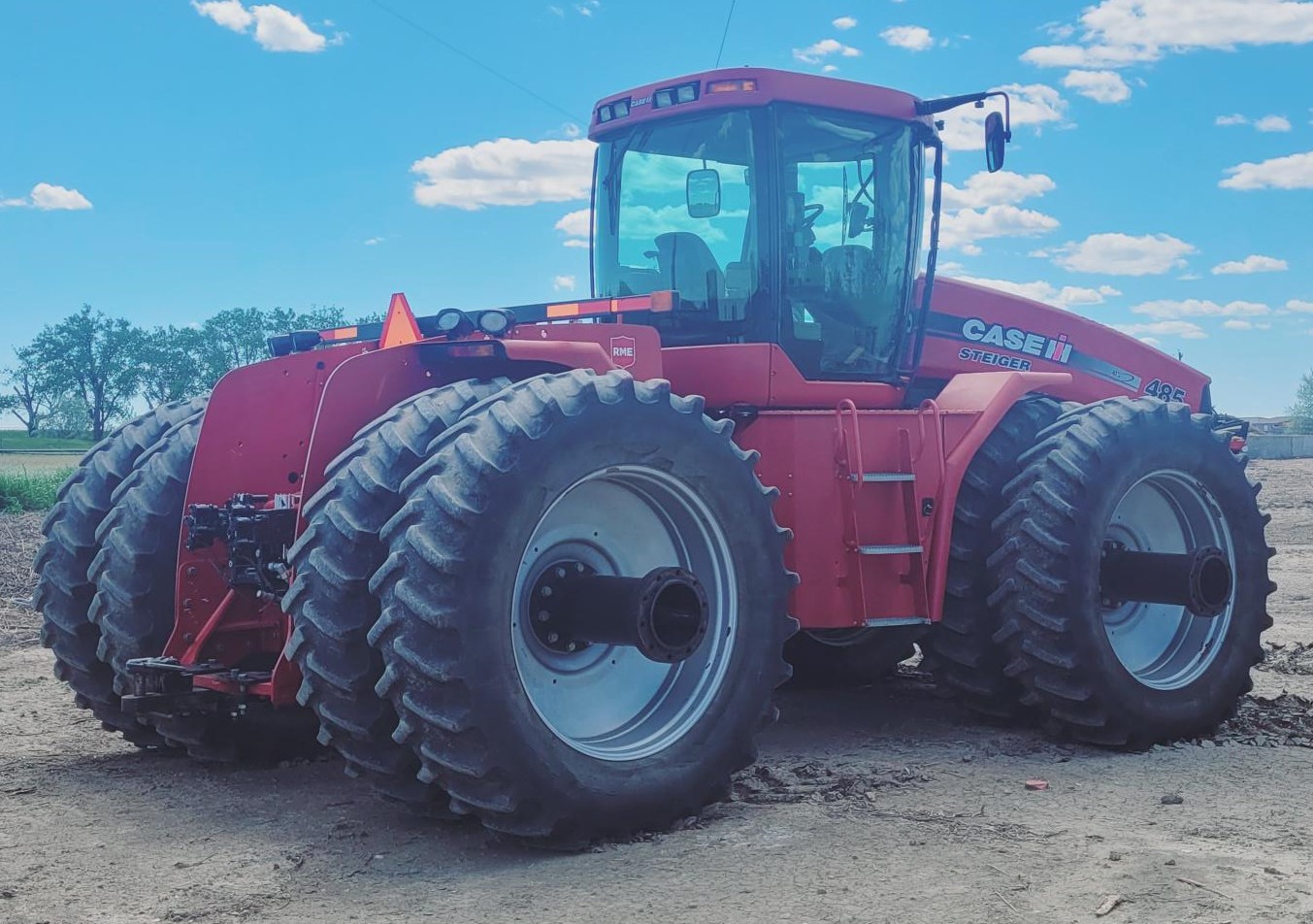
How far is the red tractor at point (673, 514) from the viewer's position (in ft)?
15.3

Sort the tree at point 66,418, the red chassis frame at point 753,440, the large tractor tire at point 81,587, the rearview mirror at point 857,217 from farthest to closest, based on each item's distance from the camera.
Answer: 1. the tree at point 66,418
2. the rearview mirror at point 857,217
3. the large tractor tire at point 81,587
4. the red chassis frame at point 753,440

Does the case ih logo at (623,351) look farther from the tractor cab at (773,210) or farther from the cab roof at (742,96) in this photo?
the cab roof at (742,96)

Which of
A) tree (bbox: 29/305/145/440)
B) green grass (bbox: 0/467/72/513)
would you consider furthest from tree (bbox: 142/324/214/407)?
green grass (bbox: 0/467/72/513)

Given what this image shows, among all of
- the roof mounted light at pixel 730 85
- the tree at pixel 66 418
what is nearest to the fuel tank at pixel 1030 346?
the roof mounted light at pixel 730 85

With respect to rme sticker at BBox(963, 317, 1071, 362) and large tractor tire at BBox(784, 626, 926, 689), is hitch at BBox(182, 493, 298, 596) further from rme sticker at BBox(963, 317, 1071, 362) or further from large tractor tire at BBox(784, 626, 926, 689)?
rme sticker at BBox(963, 317, 1071, 362)

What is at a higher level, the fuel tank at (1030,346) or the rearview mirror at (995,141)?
the rearview mirror at (995,141)

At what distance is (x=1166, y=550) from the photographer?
7.54 metres

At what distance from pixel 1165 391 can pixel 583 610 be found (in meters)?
5.57

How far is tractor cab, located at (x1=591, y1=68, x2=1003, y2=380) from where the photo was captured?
6.81 m

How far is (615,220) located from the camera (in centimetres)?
745

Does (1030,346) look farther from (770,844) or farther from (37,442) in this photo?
(37,442)

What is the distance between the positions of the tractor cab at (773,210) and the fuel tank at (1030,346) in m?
0.57

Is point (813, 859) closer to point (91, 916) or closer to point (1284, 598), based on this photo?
point (91, 916)

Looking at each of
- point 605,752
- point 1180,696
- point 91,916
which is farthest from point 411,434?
point 1180,696
